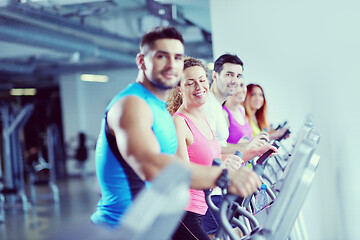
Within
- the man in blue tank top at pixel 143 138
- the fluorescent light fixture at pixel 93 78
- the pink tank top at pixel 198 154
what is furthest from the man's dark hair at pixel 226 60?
the fluorescent light fixture at pixel 93 78

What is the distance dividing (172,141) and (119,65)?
34.1 ft

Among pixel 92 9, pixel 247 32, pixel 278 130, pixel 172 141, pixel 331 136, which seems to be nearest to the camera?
pixel 172 141

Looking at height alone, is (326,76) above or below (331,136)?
above

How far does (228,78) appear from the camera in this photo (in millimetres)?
2830

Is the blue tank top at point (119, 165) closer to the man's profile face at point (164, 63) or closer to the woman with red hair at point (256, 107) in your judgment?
the man's profile face at point (164, 63)

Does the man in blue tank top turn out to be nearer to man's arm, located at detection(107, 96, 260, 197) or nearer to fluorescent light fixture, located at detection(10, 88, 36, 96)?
man's arm, located at detection(107, 96, 260, 197)

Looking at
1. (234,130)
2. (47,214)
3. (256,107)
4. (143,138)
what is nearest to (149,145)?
(143,138)

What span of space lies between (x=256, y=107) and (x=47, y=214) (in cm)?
409

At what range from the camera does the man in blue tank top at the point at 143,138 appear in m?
1.32

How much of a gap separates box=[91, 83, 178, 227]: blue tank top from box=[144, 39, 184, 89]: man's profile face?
0.06m

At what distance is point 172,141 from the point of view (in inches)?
61.6

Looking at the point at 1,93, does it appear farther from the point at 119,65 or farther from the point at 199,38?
the point at 199,38

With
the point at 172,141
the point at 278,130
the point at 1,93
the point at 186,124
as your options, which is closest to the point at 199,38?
the point at 278,130

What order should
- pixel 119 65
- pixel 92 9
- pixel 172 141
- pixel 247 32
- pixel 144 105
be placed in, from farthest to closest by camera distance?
pixel 119 65
pixel 92 9
pixel 247 32
pixel 172 141
pixel 144 105
